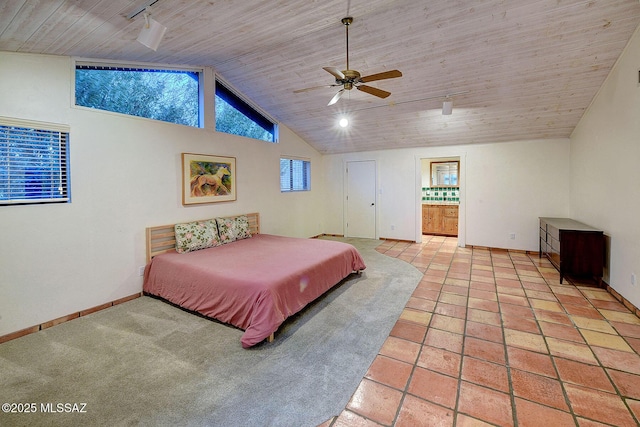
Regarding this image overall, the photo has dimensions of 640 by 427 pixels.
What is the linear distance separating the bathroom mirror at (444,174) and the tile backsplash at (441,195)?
4.6 inches

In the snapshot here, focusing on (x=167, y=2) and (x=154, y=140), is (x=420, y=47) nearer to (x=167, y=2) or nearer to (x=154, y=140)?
(x=167, y=2)

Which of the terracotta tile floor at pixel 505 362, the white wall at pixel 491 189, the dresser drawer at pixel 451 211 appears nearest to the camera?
the terracotta tile floor at pixel 505 362

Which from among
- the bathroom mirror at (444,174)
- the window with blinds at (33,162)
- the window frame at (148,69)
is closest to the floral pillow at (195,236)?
the window with blinds at (33,162)

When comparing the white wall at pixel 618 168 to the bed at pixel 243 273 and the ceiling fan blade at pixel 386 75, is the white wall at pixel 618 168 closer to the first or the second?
the ceiling fan blade at pixel 386 75

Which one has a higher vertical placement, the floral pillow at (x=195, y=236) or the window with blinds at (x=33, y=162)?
the window with blinds at (x=33, y=162)

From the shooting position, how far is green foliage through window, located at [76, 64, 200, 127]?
122 inches

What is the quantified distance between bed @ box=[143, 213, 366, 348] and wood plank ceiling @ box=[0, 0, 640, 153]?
2192mm

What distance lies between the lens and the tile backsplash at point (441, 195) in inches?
291

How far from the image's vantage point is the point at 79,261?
297 cm

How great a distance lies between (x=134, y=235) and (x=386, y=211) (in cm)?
515

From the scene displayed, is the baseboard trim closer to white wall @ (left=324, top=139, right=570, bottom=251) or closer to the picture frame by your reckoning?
the picture frame

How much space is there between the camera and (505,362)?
6.91ft

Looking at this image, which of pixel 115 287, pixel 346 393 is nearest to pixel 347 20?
pixel 346 393

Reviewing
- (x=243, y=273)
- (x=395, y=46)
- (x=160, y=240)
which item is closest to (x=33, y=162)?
(x=160, y=240)
